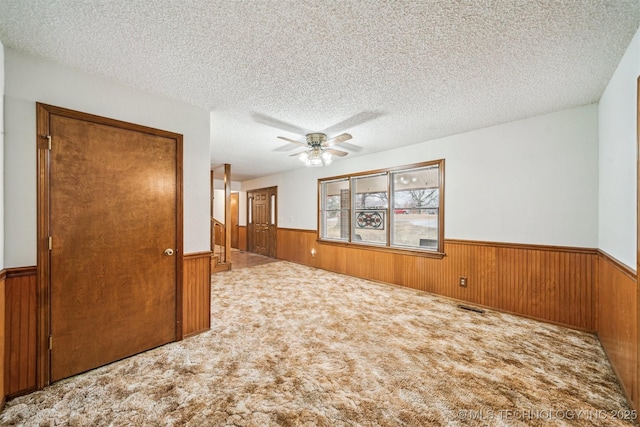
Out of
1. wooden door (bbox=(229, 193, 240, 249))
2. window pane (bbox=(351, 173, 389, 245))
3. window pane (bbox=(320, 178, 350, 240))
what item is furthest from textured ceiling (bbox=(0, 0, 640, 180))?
wooden door (bbox=(229, 193, 240, 249))

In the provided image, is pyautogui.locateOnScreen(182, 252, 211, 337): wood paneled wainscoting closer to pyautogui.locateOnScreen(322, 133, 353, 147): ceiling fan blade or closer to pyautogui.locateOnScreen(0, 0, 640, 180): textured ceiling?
pyautogui.locateOnScreen(0, 0, 640, 180): textured ceiling

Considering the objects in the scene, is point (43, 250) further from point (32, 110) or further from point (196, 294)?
point (196, 294)

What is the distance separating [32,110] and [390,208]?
15.2 ft

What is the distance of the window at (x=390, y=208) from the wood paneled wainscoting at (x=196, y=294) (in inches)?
127

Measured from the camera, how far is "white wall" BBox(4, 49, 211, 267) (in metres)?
1.80

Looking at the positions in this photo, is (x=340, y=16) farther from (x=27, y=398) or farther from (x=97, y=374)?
(x=27, y=398)

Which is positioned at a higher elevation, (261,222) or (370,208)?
(370,208)

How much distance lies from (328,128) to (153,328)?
3.14 meters

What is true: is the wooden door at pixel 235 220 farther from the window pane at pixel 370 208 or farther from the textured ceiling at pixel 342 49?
the textured ceiling at pixel 342 49

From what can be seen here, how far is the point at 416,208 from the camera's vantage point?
4508 millimetres

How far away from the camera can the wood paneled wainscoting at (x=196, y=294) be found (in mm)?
2678

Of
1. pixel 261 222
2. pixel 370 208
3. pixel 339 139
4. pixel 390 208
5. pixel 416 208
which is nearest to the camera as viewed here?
pixel 339 139

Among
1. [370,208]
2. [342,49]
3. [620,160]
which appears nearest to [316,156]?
[342,49]

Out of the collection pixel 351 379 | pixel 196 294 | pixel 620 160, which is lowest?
pixel 351 379
